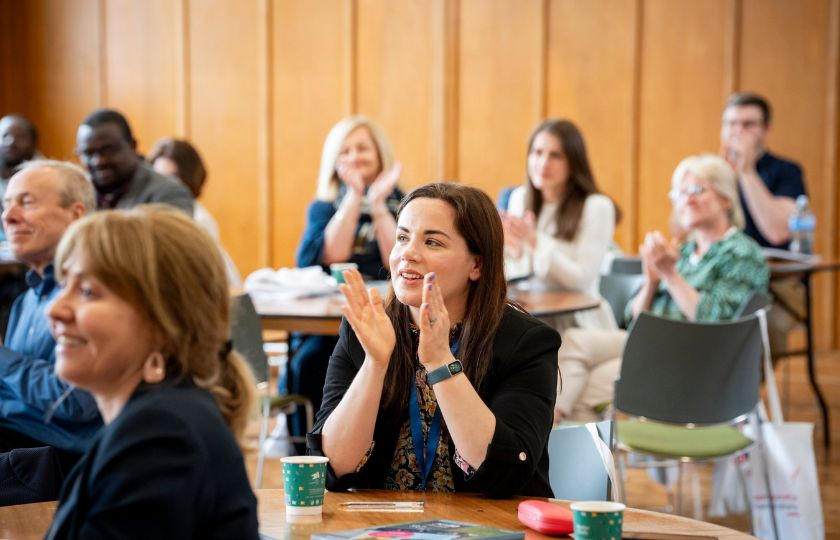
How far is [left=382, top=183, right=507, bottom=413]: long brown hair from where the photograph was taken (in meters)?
2.20

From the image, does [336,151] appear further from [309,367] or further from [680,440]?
[680,440]

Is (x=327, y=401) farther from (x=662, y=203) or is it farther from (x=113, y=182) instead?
(x=662, y=203)

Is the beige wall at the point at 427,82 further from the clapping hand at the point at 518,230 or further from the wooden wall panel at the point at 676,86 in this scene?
the clapping hand at the point at 518,230

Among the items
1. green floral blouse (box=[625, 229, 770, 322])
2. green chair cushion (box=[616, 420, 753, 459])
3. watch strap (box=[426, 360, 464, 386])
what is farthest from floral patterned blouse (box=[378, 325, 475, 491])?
green floral blouse (box=[625, 229, 770, 322])

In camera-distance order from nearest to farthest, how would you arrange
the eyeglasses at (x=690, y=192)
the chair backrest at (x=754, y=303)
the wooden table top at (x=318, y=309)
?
the wooden table top at (x=318, y=309) < the chair backrest at (x=754, y=303) < the eyeglasses at (x=690, y=192)

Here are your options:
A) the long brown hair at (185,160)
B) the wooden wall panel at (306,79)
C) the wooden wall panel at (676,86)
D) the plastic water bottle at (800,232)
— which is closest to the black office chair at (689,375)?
the plastic water bottle at (800,232)

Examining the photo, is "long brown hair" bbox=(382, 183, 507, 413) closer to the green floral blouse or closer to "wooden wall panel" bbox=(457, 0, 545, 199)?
the green floral blouse

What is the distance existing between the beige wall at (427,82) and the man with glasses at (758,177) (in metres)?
1.74

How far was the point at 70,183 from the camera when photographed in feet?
9.87

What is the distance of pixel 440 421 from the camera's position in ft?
7.06

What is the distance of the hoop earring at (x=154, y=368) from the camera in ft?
4.75

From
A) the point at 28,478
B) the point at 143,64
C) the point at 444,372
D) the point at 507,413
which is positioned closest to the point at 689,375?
the point at 507,413

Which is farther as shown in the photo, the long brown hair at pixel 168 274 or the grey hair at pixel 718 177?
the grey hair at pixel 718 177

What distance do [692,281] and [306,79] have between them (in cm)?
481
